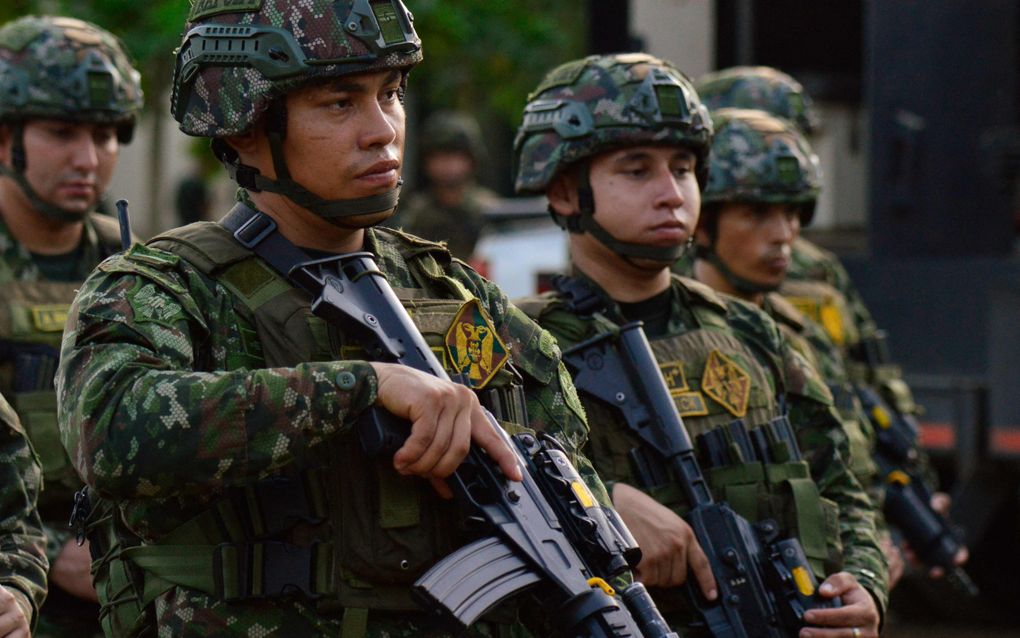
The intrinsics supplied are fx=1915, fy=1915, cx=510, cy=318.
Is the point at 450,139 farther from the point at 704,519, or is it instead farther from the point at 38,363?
the point at 704,519

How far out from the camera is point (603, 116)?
4867 millimetres

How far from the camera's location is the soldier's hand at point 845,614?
4492mm

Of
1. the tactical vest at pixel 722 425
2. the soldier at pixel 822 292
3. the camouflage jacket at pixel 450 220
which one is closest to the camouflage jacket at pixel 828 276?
the soldier at pixel 822 292

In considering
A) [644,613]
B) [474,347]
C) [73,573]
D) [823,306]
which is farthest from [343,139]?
[823,306]

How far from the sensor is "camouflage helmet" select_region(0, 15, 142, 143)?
19.0 feet

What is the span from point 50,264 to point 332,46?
8.62 feet

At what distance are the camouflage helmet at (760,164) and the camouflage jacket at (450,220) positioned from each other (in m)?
7.48

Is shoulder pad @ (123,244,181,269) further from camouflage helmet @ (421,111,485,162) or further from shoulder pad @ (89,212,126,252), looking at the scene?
camouflage helmet @ (421,111,485,162)

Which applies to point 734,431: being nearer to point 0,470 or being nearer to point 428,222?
point 0,470

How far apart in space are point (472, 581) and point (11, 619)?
0.98 m

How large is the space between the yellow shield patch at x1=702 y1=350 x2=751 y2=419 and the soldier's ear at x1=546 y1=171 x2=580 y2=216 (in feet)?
1.88

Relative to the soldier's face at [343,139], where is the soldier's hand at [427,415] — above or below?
below

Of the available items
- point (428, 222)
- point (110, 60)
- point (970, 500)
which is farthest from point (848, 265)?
point (428, 222)

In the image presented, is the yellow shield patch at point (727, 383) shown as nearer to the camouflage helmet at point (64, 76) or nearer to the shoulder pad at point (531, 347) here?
the shoulder pad at point (531, 347)
